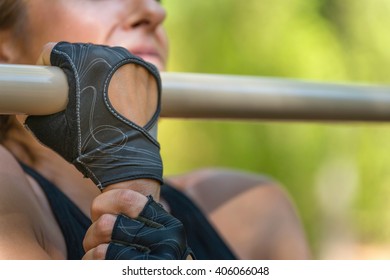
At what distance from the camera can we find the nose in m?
Answer: 0.83

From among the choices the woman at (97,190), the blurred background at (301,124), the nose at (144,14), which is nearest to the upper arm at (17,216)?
the woman at (97,190)

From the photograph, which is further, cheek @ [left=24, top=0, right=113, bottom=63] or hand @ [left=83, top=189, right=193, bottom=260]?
cheek @ [left=24, top=0, right=113, bottom=63]

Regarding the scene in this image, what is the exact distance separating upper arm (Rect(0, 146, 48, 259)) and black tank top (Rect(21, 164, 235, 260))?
0.05 metres

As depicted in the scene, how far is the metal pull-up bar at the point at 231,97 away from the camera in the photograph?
54 centimetres

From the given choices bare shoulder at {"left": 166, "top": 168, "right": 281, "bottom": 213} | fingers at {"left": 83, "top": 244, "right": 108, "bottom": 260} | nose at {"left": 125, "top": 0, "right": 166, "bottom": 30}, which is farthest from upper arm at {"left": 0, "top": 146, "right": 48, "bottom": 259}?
bare shoulder at {"left": 166, "top": 168, "right": 281, "bottom": 213}

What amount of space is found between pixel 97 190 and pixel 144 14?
187 mm

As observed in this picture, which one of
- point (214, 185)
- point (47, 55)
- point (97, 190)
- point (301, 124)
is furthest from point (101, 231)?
point (301, 124)

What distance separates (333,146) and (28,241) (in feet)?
9.29

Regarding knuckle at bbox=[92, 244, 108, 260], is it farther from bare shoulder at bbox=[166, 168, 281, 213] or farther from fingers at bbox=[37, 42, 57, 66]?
bare shoulder at bbox=[166, 168, 281, 213]

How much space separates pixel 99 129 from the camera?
1.81 feet

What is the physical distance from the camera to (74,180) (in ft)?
2.74

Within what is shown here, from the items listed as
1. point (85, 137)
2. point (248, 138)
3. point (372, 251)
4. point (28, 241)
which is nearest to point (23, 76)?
point (85, 137)

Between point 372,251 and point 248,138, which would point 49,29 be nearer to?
point 248,138
